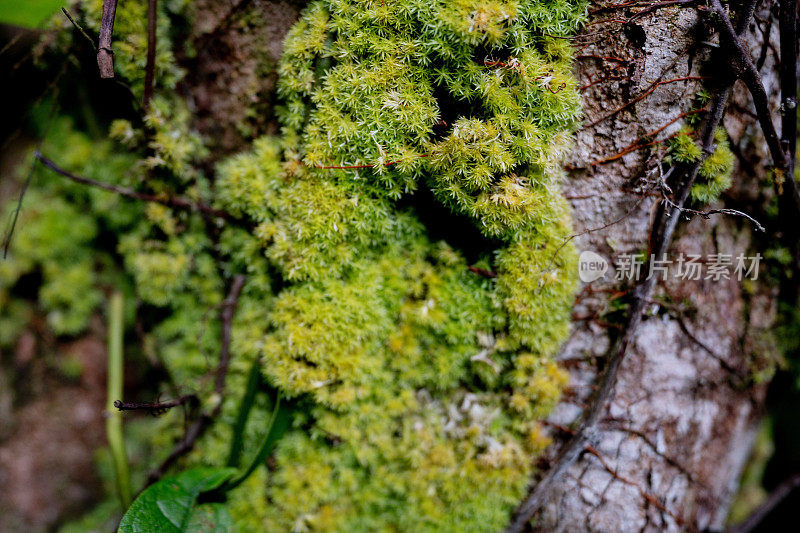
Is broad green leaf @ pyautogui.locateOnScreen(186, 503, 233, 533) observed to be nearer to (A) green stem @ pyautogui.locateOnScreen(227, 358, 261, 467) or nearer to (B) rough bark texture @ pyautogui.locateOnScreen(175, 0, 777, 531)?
(A) green stem @ pyautogui.locateOnScreen(227, 358, 261, 467)

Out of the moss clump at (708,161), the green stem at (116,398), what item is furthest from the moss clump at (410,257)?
the green stem at (116,398)

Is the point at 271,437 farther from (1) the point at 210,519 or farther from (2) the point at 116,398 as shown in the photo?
(2) the point at 116,398

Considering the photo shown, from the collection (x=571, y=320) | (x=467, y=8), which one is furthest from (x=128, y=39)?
(x=571, y=320)

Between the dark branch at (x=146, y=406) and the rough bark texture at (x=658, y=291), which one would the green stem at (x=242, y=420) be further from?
the rough bark texture at (x=658, y=291)

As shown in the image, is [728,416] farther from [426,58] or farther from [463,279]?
[426,58]

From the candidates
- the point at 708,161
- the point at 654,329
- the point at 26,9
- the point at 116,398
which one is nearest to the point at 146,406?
the point at 116,398

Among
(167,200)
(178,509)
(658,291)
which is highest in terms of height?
(658,291)
